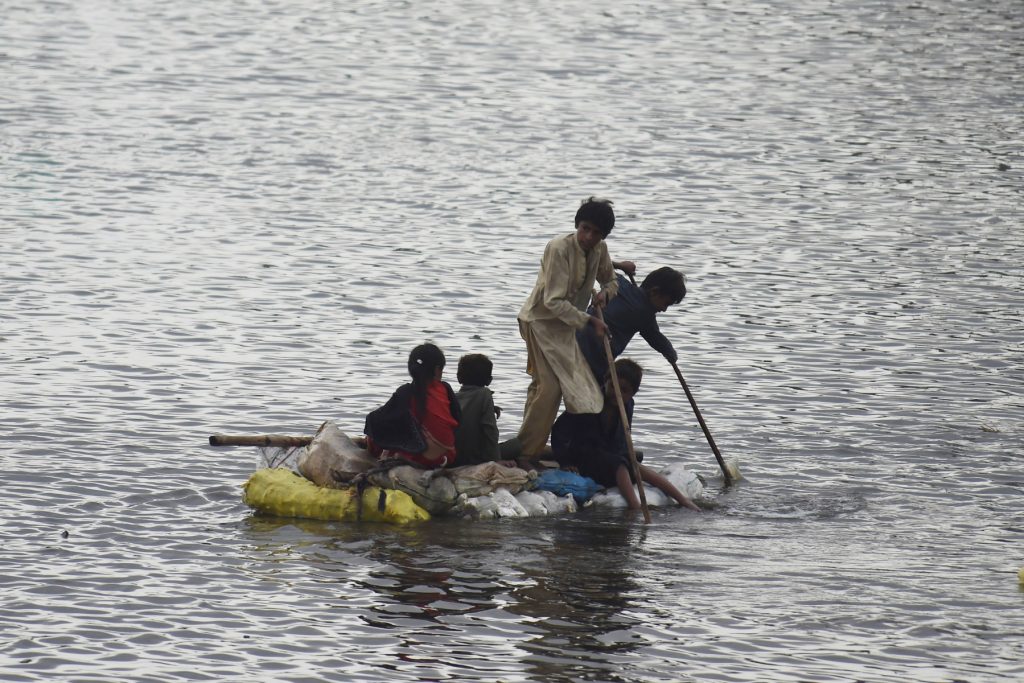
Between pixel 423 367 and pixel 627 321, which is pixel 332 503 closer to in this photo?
pixel 423 367

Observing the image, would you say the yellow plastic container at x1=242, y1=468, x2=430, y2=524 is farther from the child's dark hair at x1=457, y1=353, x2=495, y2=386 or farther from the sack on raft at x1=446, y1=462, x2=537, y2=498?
the child's dark hair at x1=457, y1=353, x2=495, y2=386

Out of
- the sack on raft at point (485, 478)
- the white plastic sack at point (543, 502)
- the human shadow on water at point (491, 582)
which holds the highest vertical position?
the sack on raft at point (485, 478)

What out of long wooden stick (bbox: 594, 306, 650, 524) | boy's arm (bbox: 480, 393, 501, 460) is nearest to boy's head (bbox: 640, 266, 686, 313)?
long wooden stick (bbox: 594, 306, 650, 524)

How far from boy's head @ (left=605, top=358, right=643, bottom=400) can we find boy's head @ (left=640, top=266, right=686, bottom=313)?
45cm

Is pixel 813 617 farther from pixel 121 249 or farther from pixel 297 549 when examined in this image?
pixel 121 249

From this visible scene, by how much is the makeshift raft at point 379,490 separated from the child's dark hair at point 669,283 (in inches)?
60.2

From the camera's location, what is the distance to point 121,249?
2048 centimetres

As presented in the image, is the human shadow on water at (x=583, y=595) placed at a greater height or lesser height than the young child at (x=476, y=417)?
lesser

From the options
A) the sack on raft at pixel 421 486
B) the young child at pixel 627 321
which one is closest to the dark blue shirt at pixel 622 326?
the young child at pixel 627 321

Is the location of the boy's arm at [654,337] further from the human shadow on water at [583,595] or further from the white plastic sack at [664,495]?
the human shadow on water at [583,595]

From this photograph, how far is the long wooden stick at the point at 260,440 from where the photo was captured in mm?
11102

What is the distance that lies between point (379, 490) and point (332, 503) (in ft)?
1.05

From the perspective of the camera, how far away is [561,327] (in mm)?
11375

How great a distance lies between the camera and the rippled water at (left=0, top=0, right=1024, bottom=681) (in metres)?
9.25
